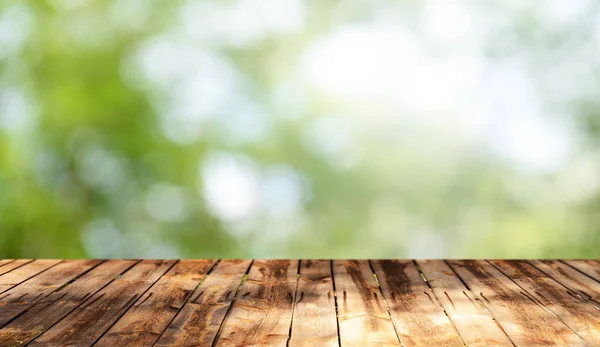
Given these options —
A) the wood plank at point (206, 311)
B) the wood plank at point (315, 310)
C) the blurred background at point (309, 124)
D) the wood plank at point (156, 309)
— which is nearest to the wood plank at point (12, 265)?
the blurred background at point (309, 124)

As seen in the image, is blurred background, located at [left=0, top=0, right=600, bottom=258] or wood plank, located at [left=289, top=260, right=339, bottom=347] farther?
blurred background, located at [left=0, top=0, right=600, bottom=258]

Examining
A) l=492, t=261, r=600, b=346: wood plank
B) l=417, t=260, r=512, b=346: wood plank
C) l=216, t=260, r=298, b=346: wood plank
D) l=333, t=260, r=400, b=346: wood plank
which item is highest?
l=216, t=260, r=298, b=346: wood plank

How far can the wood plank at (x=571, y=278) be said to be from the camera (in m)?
2.74

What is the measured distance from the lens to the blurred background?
3740mm

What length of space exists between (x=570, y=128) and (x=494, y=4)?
2.51 feet

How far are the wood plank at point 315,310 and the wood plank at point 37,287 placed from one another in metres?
0.95

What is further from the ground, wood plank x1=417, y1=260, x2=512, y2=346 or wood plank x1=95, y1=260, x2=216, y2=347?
wood plank x1=95, y1=260, x2=216, y2=347

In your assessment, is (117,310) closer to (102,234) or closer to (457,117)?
(102,234)

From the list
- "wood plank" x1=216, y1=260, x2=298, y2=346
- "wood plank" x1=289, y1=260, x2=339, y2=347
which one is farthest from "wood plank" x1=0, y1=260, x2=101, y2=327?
"wood plank" x1=289, y1=260, x2=339, y2=347

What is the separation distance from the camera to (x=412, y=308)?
8.11 ft

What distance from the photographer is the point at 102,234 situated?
3.84 meters

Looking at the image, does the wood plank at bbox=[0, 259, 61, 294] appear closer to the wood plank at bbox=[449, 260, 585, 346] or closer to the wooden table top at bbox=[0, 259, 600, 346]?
the wooden table top at bbox=[0, 259, 600, 346]

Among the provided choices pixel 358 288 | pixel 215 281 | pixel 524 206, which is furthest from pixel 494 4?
pixel 215 281

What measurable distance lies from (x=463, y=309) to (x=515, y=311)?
173mm
